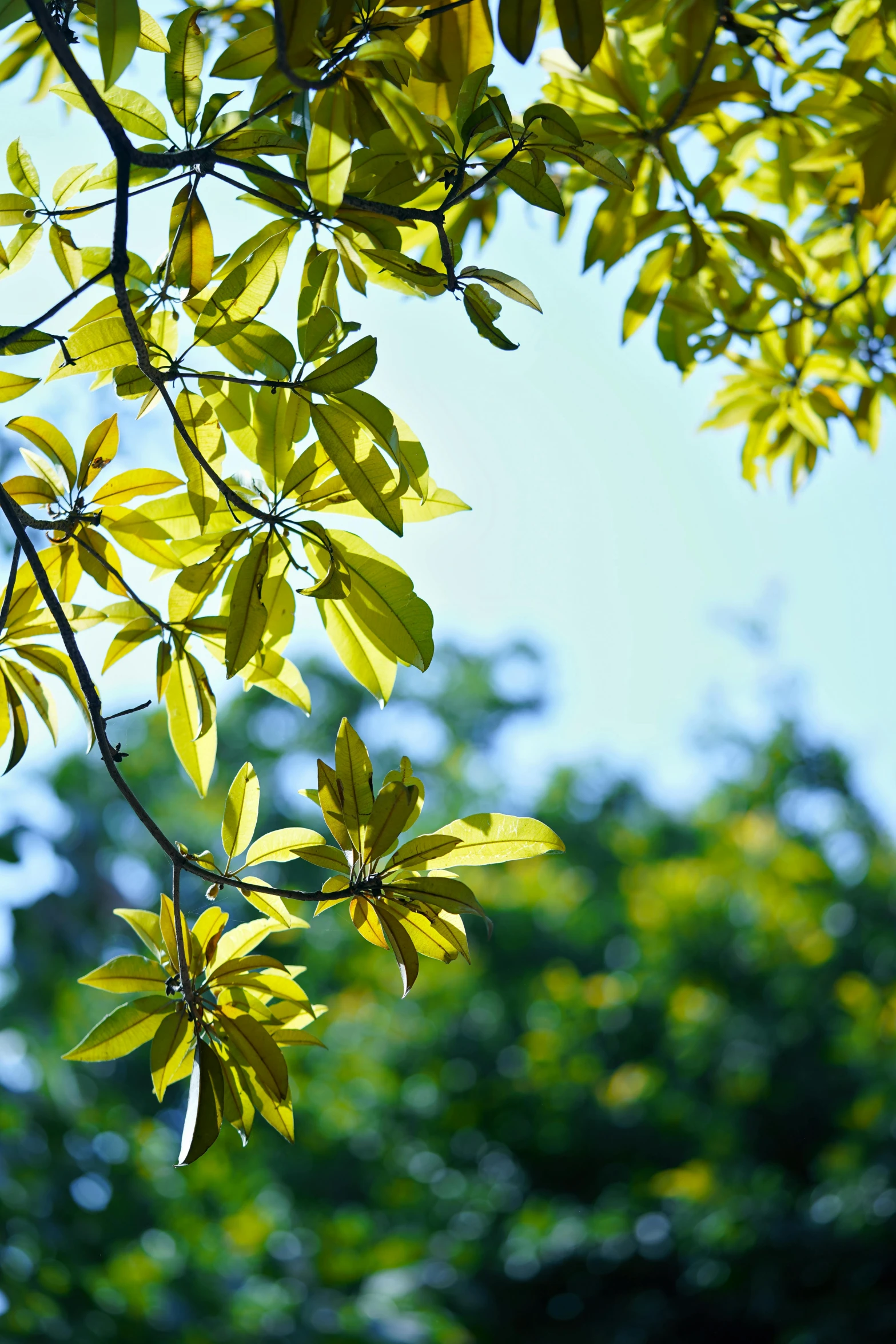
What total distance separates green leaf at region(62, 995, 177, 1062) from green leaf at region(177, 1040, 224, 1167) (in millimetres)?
41

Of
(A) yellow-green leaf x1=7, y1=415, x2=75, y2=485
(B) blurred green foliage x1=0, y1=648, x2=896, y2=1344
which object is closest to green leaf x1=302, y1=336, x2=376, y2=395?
(A) yellow-green leaf x1=7, y1=415, x2=75, y2=485

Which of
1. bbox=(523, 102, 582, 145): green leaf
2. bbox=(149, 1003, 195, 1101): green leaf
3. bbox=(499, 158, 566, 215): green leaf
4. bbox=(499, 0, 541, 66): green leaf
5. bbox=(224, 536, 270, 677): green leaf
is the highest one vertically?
bbox=(499, 0, 541, 66): green leaf

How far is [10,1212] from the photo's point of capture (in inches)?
97.5

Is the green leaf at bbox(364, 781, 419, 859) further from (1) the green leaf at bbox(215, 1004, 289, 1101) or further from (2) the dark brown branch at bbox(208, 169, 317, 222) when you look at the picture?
(2) the dark brown branch at bbox(208, 169, 317, 222)

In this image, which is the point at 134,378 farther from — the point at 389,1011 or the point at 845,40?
the point at 389,1011

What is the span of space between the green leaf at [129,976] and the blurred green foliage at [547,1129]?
2328 mm

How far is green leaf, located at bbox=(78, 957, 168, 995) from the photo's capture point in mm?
710

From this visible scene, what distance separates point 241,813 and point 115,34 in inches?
19.7

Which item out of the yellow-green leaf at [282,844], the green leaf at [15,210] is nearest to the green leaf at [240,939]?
the yellow-green leaf at [282,844]

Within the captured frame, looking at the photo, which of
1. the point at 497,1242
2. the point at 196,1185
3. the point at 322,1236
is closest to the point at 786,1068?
the point at 497,1242

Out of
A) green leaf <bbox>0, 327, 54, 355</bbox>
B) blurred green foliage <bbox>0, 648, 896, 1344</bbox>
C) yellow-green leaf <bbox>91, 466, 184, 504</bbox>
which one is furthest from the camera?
blurred green foliage <bbox>0, 648, 896, 1344</bbox>

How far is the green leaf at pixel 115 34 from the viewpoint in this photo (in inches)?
22.3

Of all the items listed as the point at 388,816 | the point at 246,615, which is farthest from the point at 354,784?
the point at 246,615

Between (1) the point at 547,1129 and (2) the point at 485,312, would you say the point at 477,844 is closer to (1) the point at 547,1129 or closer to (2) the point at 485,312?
(2) the point at 485,312
